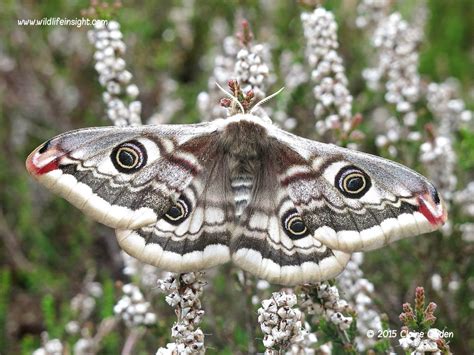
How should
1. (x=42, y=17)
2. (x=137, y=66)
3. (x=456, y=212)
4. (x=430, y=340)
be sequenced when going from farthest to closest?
(x=42, y=17)
(x=137, y=66)
(x=456, y=212)
(x=430, y=340)

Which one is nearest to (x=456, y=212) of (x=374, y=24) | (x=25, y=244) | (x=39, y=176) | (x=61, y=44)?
(x=374, y=24)

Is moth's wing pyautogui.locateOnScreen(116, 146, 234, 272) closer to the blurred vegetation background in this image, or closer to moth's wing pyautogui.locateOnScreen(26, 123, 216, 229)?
moth's wing pyautogui.locateOnScreen(26, 123, 216, 229)

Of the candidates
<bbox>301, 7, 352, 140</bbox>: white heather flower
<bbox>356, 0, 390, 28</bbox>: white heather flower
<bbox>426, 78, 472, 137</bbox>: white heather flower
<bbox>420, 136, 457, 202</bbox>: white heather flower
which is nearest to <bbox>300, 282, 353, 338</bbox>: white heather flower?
<bbox>301, 7, 352, 140</bbox>: white heather flower

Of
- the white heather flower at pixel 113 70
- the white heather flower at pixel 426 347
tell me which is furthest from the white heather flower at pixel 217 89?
the white heather flower at pixel 426 347

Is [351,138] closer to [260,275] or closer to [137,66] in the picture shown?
[260,275]

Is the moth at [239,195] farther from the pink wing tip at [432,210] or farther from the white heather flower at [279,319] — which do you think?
the white heather flower at [279,319]
